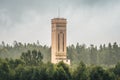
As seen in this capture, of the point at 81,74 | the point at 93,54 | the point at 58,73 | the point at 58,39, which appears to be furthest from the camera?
the point at 93,54

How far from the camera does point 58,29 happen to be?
413 feet

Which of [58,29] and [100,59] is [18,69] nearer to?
[58,29]

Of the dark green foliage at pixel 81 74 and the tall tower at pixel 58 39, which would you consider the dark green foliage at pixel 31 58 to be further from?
the dark green foliage at pixel 81 74

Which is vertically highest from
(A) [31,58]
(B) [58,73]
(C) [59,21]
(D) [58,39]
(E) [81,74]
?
(C) [59,21]

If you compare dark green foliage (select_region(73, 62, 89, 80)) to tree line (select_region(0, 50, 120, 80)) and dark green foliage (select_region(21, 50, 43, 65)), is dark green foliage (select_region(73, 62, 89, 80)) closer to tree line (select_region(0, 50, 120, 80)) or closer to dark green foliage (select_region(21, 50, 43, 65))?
tree line (select_region(0, 50, 120, 80))

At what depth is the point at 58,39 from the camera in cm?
12519

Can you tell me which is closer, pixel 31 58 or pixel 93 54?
pixel 31 58

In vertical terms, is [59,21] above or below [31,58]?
above

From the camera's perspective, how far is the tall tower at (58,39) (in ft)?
405

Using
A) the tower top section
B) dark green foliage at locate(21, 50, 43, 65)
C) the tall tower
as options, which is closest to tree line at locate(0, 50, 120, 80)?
dark green foliage at locate(21, 50, 43, 65)

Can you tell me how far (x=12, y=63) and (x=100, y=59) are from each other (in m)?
68.3

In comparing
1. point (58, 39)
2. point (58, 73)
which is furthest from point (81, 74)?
point (58, 39)

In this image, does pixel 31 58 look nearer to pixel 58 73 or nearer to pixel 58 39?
pixel 58 39

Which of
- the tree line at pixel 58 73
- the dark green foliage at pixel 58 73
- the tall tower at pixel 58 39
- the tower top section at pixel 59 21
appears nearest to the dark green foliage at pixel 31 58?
the tall tower at pixel 58 39
